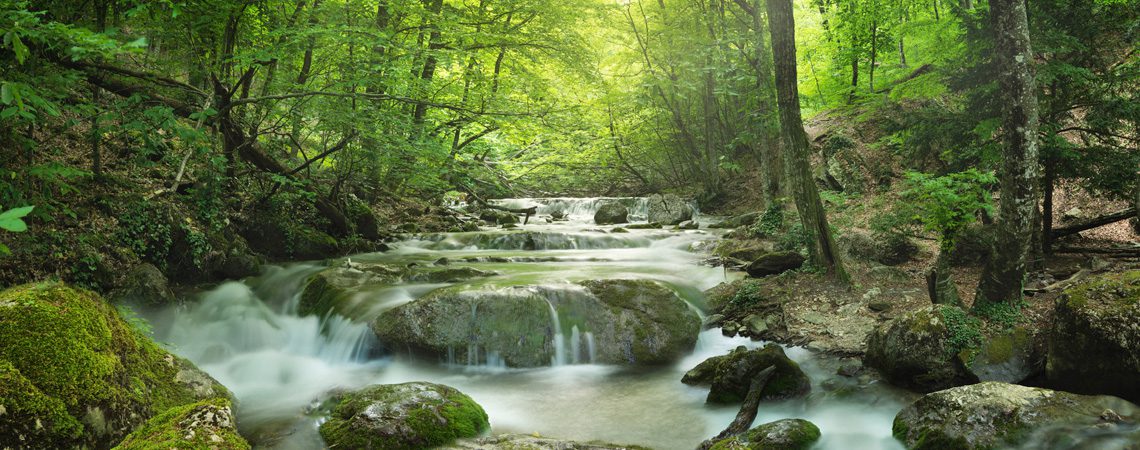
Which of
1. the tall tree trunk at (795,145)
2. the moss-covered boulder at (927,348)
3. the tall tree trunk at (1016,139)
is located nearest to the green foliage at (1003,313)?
the tall tree trunk at (1016,139)

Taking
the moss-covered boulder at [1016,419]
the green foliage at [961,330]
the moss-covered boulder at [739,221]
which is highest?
the moss-covered boulder at [739,221]

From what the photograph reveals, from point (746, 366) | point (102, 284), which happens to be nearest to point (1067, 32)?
point (746, 366)

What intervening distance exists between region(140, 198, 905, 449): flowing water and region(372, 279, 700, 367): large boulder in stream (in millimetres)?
82

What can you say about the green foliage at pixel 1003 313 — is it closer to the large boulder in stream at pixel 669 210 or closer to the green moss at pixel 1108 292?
the green moss at pixel 1108 292

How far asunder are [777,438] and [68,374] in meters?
5.12

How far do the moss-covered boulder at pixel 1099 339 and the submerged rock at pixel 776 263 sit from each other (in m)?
4.06

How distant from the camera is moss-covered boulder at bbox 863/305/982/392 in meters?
5.36

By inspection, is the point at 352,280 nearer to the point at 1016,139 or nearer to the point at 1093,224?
the point at 1016,139

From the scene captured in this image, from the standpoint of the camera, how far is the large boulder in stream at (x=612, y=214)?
1875 cm

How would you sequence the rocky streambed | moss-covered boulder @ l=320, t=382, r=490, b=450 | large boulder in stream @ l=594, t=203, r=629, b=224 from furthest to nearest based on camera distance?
large boulder in stream @ l=594, t=203, r=629, b=224 → moss-covered boulder @ l=320, t=382, r=490, b=450 → the rocky streambed

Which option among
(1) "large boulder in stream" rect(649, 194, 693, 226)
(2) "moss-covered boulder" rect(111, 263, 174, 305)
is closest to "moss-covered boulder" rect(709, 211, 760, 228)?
(1) "large boulder in stream" rect(649, 194, 693, 226)

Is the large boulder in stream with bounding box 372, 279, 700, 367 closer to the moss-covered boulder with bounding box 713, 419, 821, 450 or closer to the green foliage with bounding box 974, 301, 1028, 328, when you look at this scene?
the moss-covered boulder with bounding box 713, 419, 821, 450

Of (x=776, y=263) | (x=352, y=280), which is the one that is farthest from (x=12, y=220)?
(x=776, y=263)

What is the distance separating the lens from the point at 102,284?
6785 mm
